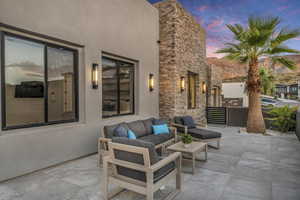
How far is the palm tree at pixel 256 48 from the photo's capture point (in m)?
6.14

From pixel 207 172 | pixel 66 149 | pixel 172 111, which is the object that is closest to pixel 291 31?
pixel 172 111

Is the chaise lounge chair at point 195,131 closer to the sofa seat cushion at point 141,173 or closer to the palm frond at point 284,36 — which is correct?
the sofa seat cushion at point 141,173

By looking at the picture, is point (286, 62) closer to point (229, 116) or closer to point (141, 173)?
point (229, 116)

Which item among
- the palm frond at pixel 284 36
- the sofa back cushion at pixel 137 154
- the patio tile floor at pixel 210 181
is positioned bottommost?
the patio tile floor at pixel 210 181

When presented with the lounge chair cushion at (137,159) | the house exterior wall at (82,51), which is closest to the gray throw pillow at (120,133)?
the lounge chair cushion at (137,159)

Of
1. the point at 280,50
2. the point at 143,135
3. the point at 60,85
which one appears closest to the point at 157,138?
the point at 143,135

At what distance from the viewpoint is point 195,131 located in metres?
5.16

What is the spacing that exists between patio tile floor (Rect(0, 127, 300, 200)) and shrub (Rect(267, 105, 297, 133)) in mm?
3091

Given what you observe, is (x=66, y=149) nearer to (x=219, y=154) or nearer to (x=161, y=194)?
(x=161, y=194)

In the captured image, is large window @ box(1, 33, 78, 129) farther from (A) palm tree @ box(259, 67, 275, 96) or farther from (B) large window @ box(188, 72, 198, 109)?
(A) palm tree @ box(259, 67, 275, 96)

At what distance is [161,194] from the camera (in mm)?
2635

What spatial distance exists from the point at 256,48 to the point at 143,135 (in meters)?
5.33

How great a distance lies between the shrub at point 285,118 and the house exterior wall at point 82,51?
5.15 m

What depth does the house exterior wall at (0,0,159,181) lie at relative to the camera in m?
3.25
